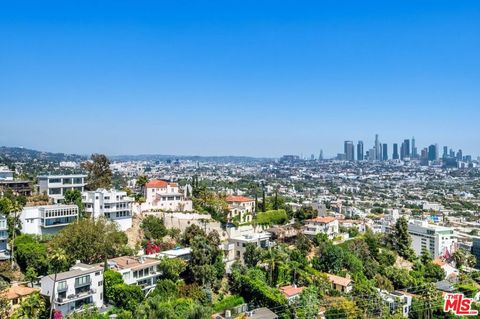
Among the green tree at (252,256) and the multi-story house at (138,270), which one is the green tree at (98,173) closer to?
the multi-story house at (138,270)

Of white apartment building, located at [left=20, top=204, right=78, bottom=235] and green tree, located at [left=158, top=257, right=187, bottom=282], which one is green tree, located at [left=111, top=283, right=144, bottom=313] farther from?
white apartment building, located at [left=20, top=204, right=78, bottom=235]

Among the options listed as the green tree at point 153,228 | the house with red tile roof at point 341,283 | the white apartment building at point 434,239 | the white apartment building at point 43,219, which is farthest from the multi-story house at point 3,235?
the white apartment building at point 434,239

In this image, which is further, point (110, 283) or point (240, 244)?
point (240, 244)

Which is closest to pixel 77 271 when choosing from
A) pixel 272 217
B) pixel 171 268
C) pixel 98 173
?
pixel 171 268

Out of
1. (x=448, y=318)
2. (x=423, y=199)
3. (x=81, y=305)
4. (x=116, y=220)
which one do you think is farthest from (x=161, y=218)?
(x=423, y=199)

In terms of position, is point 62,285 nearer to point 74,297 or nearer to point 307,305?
point 74,297

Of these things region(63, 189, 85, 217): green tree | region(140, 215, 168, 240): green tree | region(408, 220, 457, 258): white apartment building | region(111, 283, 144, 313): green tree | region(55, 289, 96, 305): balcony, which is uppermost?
region(63, 189, 85, 217): green tree

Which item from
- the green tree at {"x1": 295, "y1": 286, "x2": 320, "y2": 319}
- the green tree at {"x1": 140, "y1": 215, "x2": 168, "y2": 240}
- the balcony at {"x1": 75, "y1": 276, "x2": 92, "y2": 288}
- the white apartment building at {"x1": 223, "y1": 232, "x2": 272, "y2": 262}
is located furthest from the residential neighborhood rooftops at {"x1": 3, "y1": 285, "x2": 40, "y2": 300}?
the green tree at {"x1": 295, "y1": 286, "x2": 320, "y2": 319}
